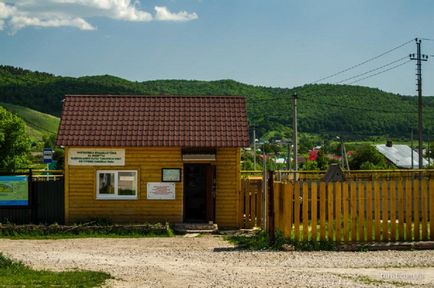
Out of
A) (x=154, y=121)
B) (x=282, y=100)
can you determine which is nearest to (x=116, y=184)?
(x=154, y=121)

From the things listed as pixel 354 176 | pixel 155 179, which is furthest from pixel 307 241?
pixel 354 176

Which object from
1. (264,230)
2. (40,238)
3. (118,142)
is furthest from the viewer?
(118,142)

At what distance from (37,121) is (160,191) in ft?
412

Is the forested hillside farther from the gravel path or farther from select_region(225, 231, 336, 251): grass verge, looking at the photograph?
the gravel path

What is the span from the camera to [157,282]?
1313 centimetres

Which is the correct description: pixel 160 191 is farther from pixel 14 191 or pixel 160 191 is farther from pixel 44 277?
pixel 44 277

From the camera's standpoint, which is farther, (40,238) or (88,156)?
(88,156)

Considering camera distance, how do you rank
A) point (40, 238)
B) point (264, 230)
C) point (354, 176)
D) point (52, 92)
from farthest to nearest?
point (52, 92)
point (354, 176)
point (40, 238)
point (264, 230)

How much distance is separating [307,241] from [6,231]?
1028 centimetres

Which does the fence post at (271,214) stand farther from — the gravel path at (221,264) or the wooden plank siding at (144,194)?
the wooden plank siding at (144,194)

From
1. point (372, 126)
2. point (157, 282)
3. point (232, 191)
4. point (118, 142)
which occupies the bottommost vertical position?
point (157, 282)

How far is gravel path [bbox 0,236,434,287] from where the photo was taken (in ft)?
43.0

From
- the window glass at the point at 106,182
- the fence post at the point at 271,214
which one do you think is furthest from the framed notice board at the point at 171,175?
the fence post at the point at 271,214

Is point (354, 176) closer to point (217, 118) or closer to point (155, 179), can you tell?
point (217, 118)
